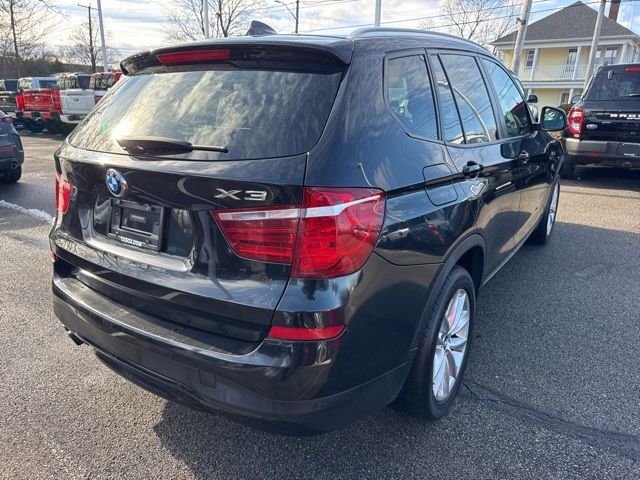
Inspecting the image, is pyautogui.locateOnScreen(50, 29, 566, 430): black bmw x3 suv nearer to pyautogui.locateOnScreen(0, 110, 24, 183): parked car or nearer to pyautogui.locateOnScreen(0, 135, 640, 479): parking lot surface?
pyautogui.locateOnScreen(0, 135, 640, 479): parking lot surface

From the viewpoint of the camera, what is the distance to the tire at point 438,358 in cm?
226

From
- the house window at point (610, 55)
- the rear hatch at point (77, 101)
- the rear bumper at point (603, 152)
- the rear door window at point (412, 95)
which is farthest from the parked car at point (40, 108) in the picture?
the house window at point (610, 55)

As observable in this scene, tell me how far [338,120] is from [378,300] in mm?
691

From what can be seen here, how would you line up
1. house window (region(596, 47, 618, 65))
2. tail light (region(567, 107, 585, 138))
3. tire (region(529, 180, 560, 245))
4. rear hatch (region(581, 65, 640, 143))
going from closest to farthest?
tire (region(529, 180, 560, 245))
rear hatch (region(581, 65, 640, 143))
tail light (region(567, 107, 585, 138))
house window (region(596, 47, 618, 65))

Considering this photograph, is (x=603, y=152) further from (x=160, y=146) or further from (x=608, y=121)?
(x=160, y=146)

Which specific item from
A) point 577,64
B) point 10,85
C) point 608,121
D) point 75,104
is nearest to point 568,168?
point 608,121

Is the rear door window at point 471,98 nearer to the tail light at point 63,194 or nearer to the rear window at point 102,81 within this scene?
the tail light at point 63,194

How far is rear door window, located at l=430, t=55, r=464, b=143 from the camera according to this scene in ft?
8.27

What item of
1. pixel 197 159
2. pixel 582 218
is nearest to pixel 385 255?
pixel 197 159

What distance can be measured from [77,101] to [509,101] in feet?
49.6

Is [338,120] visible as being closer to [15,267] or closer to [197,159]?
[197,159]

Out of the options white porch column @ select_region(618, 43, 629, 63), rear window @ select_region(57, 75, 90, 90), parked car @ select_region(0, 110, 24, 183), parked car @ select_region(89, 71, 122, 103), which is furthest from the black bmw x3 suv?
white porch column @ select_region(618, 43, 629, 63)

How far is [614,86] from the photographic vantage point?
7910mm

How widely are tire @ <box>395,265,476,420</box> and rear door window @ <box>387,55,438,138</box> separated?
2.45 feet
